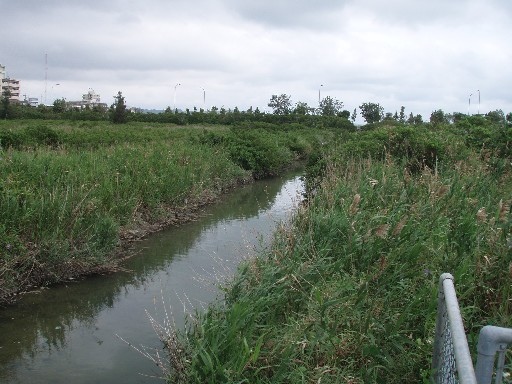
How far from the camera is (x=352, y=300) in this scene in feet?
15.0

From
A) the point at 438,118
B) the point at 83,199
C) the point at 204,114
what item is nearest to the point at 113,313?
the point at 83,199

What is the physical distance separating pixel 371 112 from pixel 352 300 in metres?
58.7

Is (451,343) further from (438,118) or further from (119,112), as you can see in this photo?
(119,112)

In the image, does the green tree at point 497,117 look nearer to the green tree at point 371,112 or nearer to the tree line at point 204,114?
the tree line at point 204,114

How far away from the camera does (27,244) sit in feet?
23.4

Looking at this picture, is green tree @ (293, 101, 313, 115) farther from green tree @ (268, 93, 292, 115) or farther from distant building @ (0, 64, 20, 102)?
distant building @ (0, 64, 20, 102)

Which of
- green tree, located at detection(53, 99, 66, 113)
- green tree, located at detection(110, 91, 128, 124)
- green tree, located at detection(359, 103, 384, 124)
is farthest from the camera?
green tree, located at detection(359, 103, 384, 124)

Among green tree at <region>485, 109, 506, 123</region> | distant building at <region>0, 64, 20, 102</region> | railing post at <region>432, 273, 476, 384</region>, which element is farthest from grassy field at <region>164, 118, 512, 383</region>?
distant building at <region>0, 64, 20, 102</region>

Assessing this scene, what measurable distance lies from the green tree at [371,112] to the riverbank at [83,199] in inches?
1825

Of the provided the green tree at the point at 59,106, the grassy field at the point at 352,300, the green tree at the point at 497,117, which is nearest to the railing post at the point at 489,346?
the grassy field at the point at 352,300

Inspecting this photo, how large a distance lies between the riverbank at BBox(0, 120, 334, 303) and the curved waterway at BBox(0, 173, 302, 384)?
16.0 inches

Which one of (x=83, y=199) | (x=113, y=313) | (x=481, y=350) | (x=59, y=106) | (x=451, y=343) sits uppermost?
(x=59, y=106)

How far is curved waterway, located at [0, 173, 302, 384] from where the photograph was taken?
17.7ft

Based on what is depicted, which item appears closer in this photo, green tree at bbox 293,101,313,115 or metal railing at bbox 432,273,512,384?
metal railing at bbox 432,273,512,384
